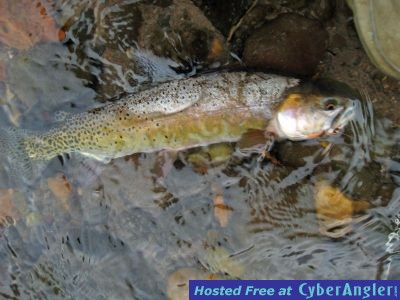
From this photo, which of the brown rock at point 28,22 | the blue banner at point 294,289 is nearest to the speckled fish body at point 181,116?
the brown rock at point 28,22

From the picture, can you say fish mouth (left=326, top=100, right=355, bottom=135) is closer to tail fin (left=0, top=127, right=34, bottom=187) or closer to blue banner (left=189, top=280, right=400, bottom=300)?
blue banner (left=189, top=280, right=400, bottom=300)

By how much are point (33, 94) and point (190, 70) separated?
1237 mm

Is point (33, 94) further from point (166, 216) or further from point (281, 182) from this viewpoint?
point (281, 182)

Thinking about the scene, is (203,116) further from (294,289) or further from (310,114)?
(294,289)

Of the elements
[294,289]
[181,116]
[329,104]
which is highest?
[329,104]

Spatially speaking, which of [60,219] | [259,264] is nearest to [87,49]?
[60,219]

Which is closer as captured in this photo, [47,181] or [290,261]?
[290,261]

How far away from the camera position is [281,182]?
3367 mm

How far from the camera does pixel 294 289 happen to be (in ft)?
11.0

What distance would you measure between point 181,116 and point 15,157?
1.30m

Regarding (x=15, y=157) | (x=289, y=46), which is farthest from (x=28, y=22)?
(x=289, y=46)

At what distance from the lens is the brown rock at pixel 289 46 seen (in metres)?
3.21

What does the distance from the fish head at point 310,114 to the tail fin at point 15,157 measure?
180 centimetres

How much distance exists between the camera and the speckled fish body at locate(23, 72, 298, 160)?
3.12 metres
